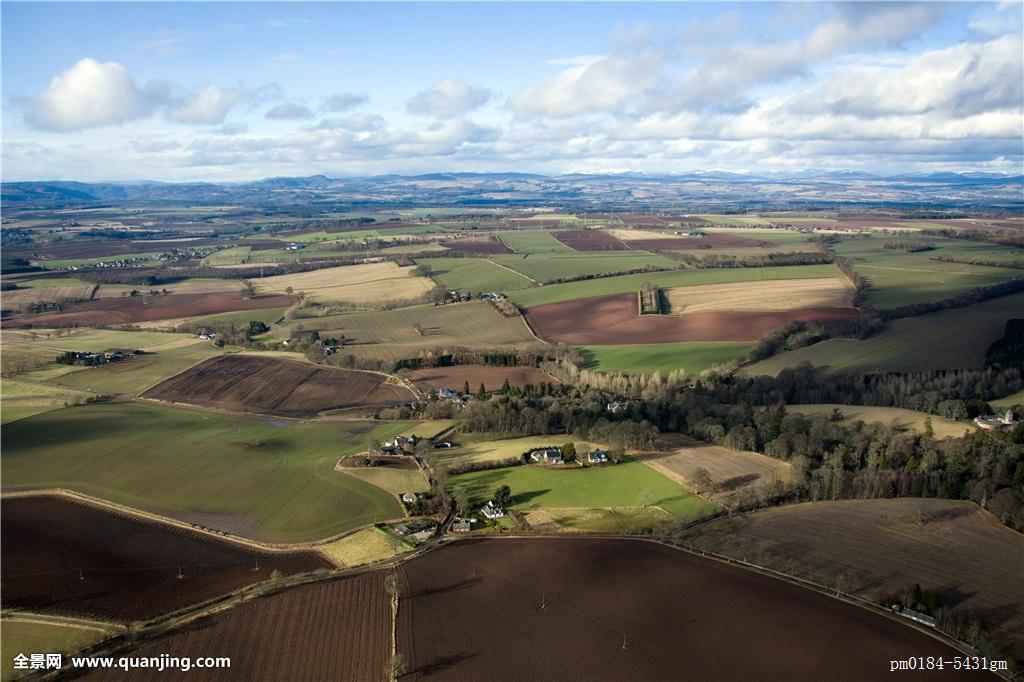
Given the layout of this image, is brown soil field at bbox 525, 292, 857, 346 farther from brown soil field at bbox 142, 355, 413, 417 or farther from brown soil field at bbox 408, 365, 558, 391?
brown soil field at bbox 142, 355, 413, 417

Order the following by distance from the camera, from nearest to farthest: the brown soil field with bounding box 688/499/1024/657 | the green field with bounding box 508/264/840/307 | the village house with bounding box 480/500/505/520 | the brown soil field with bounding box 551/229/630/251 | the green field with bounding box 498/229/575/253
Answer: the brown soil field with bounding box 688/499/1024/657 → the village house with bounding box 480/500/505/520 → the green field with bounding box 508/264/840/307 → the green field with bounding box 498/229/575/253 → the brown soil field with bounding box 551/229/630/251

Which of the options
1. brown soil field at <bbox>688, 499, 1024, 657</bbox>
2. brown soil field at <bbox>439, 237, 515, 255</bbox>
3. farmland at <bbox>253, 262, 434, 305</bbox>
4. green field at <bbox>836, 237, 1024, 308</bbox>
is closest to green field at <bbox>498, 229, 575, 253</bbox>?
brown soil field at <bbox>439, 237, 515, 255</bbox>

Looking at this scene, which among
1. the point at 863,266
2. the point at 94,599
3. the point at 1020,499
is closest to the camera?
the point at 94,599

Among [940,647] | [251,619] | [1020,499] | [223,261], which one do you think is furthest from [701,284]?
[223,261]

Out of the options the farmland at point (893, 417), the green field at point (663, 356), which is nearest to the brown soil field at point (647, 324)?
the green field at point (663, 356)

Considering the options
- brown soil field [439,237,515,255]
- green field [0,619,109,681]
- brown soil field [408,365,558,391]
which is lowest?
green field [0,619,109,681]

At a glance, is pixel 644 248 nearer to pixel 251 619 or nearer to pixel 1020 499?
pixel 1020 499
